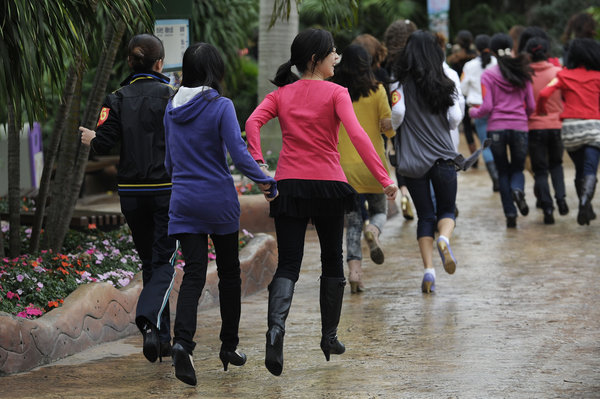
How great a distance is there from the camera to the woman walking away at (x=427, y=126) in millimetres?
7797

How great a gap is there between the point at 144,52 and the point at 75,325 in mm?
1596

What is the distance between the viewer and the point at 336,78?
8.00m

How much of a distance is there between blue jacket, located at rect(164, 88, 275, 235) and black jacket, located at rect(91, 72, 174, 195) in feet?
1.18

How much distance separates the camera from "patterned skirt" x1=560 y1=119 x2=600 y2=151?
35.3ft

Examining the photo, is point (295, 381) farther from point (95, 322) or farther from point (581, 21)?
point (581, 21)

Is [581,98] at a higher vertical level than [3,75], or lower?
lower

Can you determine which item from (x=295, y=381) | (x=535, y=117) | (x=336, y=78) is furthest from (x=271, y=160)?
(x=295, y=381)

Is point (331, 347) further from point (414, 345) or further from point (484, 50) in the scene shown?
point (484, 50)

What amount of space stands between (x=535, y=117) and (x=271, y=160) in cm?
336

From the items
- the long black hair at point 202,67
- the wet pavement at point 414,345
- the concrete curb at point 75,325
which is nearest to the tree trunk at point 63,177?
the concrete curb at point 75,325

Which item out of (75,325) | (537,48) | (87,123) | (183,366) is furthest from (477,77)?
(183,366)

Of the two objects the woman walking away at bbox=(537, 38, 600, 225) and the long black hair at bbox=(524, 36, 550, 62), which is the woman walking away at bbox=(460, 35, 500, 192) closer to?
the long black hair at bbox=(524, 36, 550, 62)

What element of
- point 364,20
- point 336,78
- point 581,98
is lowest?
point 364,20

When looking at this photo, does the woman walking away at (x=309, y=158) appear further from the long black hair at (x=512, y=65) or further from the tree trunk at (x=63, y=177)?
the long black hair at (x=512, y=65)
